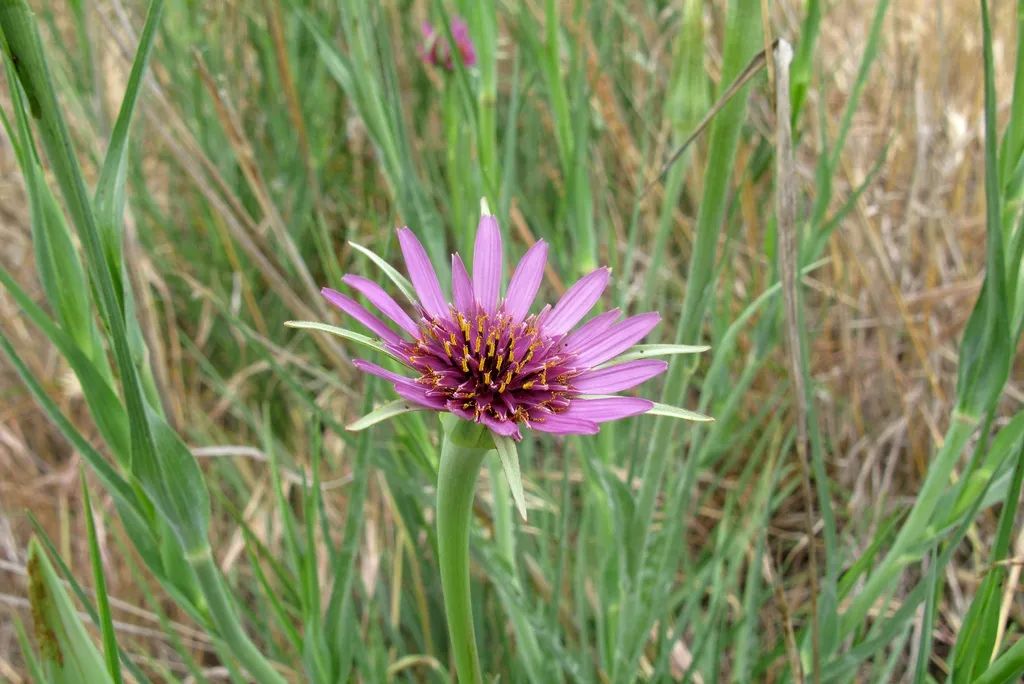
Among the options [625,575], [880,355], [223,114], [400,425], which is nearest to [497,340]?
[400,425]

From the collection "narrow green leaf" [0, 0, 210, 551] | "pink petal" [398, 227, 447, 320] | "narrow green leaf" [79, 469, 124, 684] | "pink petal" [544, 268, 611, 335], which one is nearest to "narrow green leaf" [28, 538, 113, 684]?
"narrow green leaf" [79, 469, 124, 684]

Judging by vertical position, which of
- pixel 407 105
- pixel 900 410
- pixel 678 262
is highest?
pixel 407 105

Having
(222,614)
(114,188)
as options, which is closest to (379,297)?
(114,188)

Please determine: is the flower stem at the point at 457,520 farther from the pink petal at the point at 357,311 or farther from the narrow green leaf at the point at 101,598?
the narrow green leaf at the point at 101,598

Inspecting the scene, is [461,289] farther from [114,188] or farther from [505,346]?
[114,188]

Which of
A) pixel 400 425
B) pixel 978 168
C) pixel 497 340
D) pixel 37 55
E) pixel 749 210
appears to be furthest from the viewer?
pixel 978 168

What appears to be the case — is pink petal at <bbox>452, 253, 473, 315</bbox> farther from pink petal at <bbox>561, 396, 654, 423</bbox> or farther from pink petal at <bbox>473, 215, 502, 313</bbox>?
pink petal at <bbox>561, 396, 654, 423</bbox>

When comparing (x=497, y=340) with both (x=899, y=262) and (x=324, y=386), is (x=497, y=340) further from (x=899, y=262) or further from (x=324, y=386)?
(x=899, y=262)
